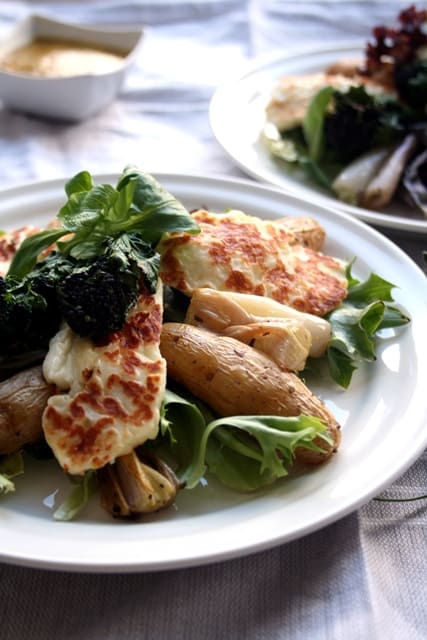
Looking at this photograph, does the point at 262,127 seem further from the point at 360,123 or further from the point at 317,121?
the point at 360,123

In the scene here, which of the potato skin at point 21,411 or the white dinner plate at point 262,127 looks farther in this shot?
the white dinner plate at point 262,127

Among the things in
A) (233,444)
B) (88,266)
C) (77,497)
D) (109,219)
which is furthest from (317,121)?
(77,497)

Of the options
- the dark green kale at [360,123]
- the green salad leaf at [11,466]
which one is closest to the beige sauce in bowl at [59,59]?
the dark green kale at [360,123]

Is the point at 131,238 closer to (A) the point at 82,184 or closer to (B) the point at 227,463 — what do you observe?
(A) the point at 82,184

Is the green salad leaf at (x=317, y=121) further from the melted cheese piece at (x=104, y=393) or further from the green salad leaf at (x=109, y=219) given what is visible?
the melted cheese piece at (x=104, y=393)

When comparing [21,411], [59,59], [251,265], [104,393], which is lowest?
[59,59]

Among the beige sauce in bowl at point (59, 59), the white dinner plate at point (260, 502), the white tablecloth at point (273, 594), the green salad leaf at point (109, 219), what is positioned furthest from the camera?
the beige sauce in bowl at point (59, 59)

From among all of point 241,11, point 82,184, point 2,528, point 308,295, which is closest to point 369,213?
point 308,295
